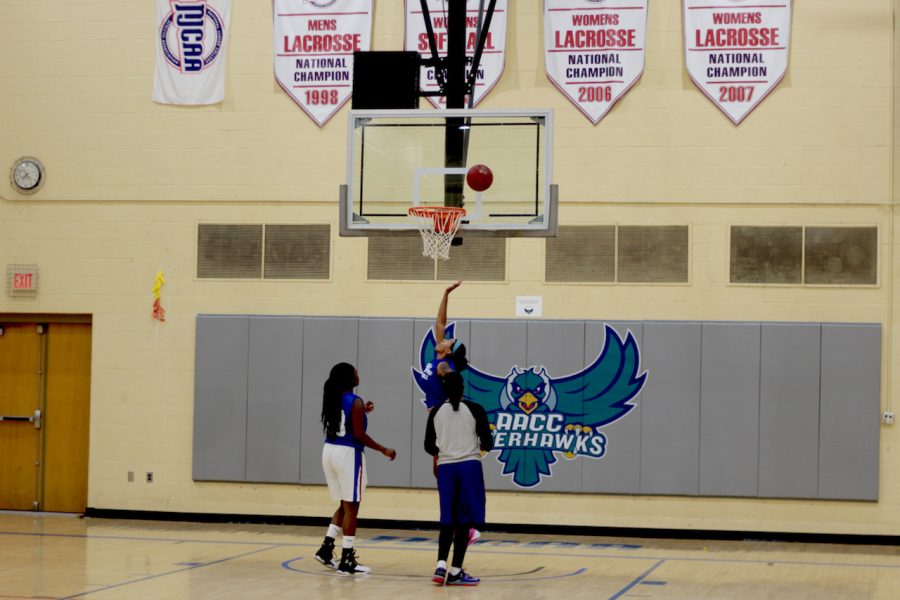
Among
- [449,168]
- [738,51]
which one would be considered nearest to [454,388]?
[449,168]

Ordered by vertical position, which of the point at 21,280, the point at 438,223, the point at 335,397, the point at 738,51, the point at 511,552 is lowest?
the point at 511,552

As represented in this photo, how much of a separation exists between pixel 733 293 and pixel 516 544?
3815mm

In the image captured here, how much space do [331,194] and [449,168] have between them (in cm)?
408

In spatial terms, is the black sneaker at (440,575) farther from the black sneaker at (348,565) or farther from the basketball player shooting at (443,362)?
the black sneaker at (348,565)

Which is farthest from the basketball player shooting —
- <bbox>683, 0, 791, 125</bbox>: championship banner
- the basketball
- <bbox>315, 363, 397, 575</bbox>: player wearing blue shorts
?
<bbox>683, 0, 791, 125</bbox>: championship banner

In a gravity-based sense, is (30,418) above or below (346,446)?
below

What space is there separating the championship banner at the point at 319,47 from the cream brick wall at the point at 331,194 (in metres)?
0.16

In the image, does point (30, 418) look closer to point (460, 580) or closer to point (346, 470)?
point (346, 470)

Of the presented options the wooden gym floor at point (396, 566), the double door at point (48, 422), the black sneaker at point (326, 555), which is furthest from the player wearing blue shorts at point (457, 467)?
the double door at point (48, 422)

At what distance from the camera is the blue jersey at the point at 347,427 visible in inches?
422

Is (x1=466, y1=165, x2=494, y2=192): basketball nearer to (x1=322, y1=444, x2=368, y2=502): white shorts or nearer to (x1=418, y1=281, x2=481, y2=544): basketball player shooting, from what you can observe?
(x1=418, y1=281, x2=481, y2=544): basketball player shooting

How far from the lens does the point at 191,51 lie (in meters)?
15.1

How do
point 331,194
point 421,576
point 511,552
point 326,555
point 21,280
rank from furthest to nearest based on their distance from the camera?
1. point 21,280
2. point 331,194
3. point 511,552
4. point 326,555
5. point 421,576

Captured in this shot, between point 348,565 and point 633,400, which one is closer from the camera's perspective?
point 348,565
